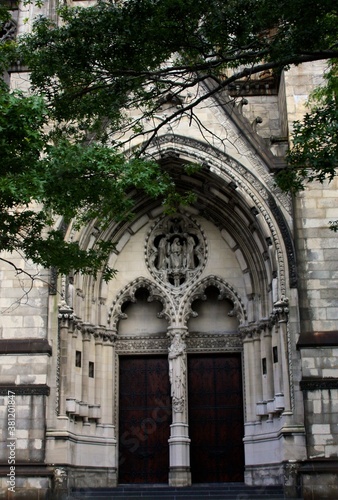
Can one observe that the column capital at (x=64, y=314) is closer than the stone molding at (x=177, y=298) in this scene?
Yes

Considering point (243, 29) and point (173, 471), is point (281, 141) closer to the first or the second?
point (243, 29)

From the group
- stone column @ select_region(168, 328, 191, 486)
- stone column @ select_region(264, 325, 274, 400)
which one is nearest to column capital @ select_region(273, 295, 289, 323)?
stone column @ select_region(264, 325, 274, 400)

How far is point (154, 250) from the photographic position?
64.0 feet

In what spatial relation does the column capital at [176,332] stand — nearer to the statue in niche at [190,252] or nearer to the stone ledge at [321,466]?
the statue in niche at [190,252]

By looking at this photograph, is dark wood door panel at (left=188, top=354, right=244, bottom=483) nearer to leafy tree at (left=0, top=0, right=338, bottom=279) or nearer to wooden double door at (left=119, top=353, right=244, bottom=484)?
wooden double door at (left=119, top=353, right=244, bottom=484)

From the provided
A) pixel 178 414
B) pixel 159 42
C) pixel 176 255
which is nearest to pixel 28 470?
pixel 178 414

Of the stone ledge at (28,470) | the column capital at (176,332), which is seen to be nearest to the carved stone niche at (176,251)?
the column capital at (176,332)

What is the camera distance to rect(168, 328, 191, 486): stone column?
17656 millimetres

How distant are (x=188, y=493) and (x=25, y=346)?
475 cm

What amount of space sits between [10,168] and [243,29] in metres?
4.17

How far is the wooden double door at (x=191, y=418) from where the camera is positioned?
1825cm

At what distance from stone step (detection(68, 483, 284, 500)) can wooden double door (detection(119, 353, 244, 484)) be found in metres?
1.11

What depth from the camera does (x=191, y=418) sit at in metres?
18.6

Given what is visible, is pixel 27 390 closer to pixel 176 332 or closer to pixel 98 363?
pixel 98 363
